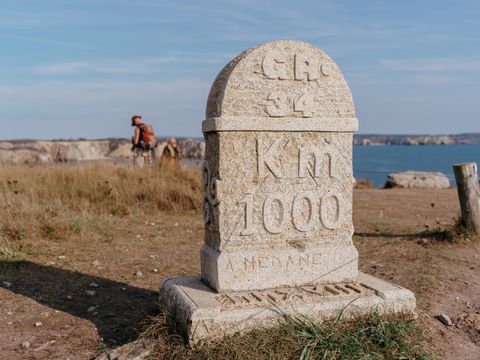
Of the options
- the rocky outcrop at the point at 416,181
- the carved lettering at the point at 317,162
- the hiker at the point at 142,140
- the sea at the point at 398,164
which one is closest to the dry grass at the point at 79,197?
the hiker at the point at 142,140

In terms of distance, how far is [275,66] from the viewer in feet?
14.2

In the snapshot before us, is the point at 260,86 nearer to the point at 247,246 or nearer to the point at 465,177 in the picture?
the point at 247,246

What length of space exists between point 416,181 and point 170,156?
792 centimetres

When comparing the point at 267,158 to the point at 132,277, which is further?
the point at 132,277

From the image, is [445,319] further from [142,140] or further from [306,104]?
[142,140]

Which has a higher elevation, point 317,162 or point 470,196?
point 317,162

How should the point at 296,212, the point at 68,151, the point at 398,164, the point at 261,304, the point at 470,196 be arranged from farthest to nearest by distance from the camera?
the point at 398,164 < the point at 68,151 < the point at 470,196 < the point at 296,212 < the point at 261,304

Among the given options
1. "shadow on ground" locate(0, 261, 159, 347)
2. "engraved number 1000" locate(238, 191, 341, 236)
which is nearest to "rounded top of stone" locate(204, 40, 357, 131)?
"engraved number 1000" locate(238, 191, 341, 236)

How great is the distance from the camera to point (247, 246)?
4363 millimetres

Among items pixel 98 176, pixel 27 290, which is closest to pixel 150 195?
pixel 98 176

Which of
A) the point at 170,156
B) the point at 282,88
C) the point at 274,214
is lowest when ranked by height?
the point at 274,214

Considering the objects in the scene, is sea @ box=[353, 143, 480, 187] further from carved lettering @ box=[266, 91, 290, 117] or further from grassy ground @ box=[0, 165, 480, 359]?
carved lettering @ box=[266, 91, 290, 117]

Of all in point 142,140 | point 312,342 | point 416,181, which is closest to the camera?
point 312,342

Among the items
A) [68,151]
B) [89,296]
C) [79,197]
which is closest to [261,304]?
[89,296]
